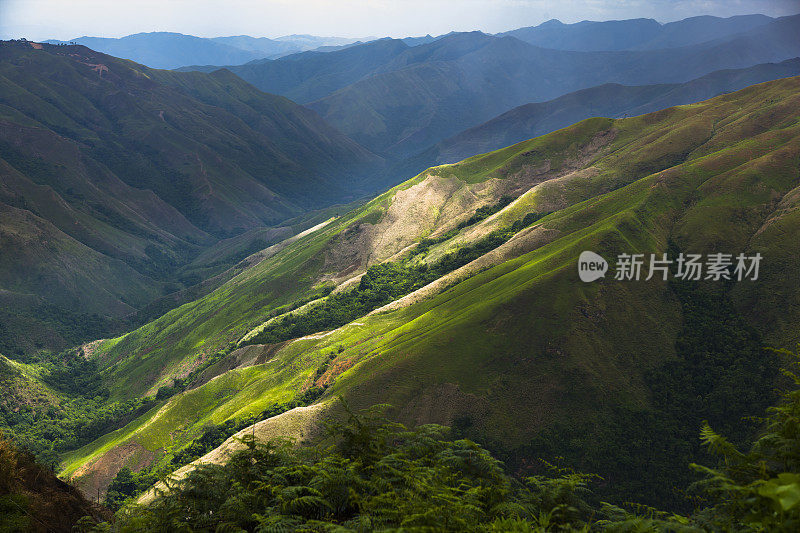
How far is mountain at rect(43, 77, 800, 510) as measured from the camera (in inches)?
2744

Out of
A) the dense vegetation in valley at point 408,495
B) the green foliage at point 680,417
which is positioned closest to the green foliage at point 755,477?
the dense vegetation in valley at point 408,495

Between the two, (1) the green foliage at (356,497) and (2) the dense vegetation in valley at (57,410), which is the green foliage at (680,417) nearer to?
(1) the green foliage at (356,497)

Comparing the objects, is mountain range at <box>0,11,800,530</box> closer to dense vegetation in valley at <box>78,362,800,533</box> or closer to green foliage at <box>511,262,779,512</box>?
green foliage at <box>511,262,779,512</box>

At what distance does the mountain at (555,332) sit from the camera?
69.7 metres

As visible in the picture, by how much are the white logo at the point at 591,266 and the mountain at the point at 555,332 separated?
1.86 meters

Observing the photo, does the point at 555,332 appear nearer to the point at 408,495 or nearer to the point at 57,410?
the point at 408,495

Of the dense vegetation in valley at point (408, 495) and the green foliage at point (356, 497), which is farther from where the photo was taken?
the green foliage at point (356, 497)

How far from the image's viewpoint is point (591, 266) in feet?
Answer: 300

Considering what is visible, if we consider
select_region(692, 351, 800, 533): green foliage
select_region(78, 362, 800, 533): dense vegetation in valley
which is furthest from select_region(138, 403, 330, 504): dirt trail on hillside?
select_region(692, 351, 800, 533): green foliage

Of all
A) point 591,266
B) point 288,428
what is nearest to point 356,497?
point 288,428

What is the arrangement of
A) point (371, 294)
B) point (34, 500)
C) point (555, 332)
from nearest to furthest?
point (34, 500) → point (555, 332) → point (371, 294)

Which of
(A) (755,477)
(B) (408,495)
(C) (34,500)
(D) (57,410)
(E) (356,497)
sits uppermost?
(A) (755,477)

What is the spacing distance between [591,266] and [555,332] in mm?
20736

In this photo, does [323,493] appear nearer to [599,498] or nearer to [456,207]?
[599,498]
